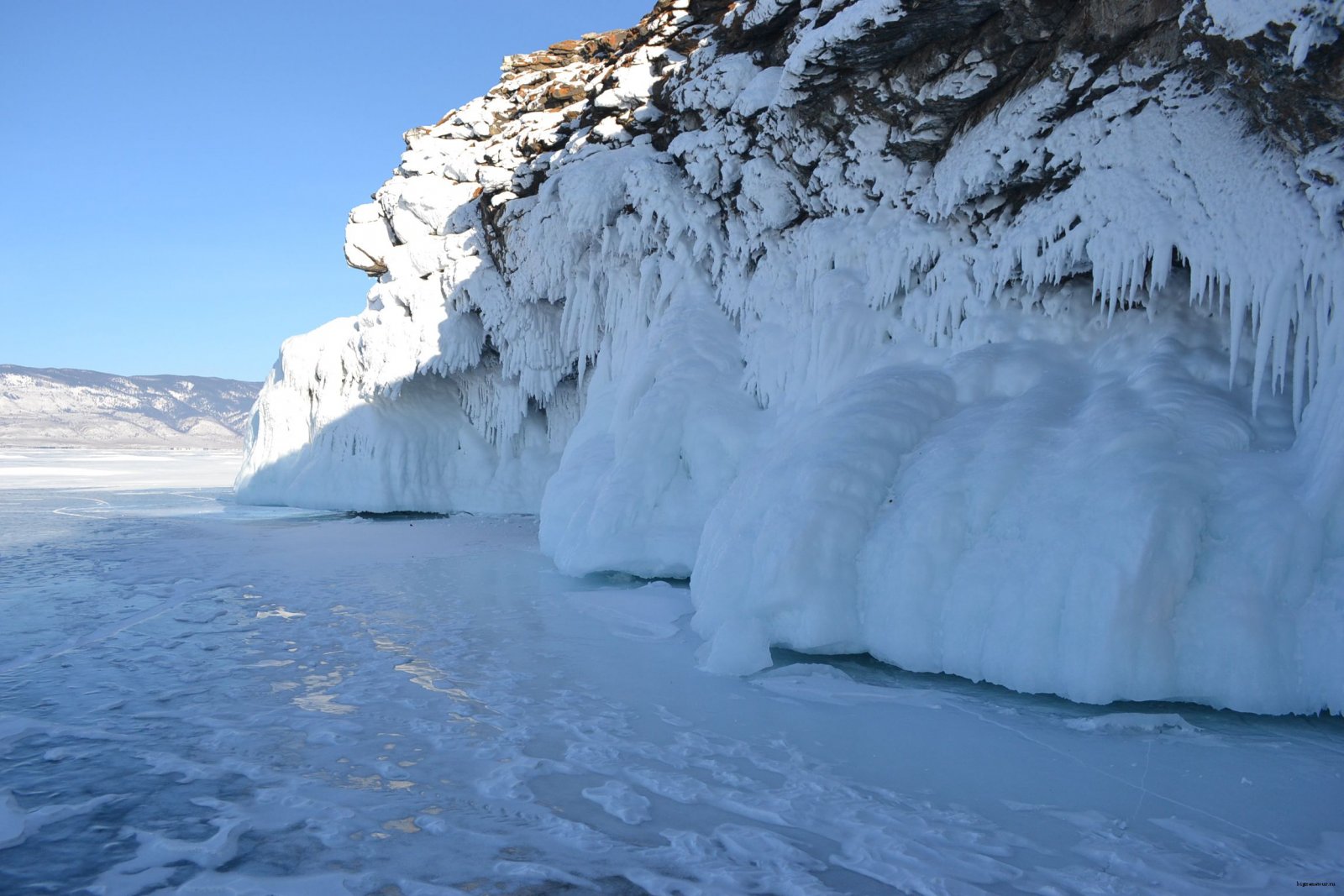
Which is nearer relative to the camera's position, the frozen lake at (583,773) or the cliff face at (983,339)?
the frozen lake at (583,773)

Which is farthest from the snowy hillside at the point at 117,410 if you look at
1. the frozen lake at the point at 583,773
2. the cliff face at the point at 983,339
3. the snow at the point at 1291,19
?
the snow at the point at 1291,19

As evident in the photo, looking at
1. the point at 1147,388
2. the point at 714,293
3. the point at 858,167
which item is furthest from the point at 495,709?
the point at 714,293

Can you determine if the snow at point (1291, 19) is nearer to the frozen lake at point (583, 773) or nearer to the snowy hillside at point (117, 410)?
the frozen lake at point (583, 773)

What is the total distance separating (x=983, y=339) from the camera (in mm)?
7465

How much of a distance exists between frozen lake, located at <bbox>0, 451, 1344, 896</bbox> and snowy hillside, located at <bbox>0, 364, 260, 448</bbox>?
280 feet

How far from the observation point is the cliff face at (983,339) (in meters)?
4.96

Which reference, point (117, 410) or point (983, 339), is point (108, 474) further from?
point (117, 410)

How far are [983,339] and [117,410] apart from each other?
5648 inches

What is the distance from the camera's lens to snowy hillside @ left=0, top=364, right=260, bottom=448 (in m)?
90.8

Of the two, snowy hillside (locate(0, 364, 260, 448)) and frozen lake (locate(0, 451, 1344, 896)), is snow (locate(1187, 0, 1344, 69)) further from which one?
snowy hillside (locate(0, 364, 260, 448))

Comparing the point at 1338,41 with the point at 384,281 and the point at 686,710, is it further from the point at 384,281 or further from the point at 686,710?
the point at 384,281

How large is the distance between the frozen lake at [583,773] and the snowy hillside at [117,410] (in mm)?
85287

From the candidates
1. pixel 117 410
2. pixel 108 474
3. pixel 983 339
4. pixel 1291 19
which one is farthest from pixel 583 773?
pixel 117 410

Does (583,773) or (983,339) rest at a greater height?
(983,339)
